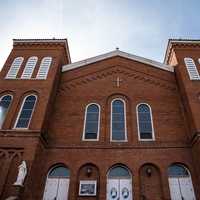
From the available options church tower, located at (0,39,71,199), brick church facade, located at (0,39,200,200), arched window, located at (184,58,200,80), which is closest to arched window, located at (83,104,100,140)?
brick church facade, located at (0,39,200,200)

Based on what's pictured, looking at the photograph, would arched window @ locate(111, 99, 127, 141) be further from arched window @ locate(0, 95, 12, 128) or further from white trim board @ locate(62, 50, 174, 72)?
arched window @ locate(0, 95, 12, 128)

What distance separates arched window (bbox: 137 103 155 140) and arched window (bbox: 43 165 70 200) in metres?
4.61

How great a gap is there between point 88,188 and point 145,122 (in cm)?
513

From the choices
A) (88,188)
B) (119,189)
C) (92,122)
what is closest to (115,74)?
(92,122)

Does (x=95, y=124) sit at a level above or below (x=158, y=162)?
above

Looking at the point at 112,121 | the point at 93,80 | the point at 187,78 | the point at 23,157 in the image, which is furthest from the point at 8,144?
the point at 187,78

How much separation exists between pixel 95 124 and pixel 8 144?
497cm

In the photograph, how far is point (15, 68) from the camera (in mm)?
16656

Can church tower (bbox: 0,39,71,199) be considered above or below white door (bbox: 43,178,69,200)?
above

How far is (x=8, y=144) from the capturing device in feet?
40.6

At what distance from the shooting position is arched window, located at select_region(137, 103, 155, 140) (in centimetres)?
1396

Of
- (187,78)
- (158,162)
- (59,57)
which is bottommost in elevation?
(158,162)

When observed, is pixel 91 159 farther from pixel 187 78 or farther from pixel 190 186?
pixel 187 78

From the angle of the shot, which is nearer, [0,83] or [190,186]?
[190,186]
